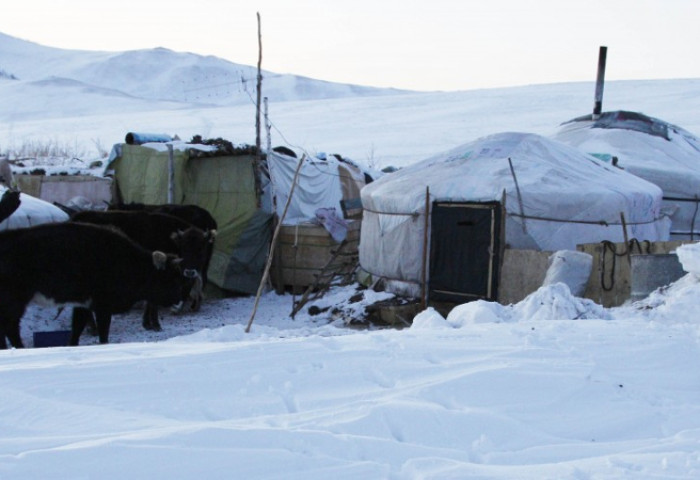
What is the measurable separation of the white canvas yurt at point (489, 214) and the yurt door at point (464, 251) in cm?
1

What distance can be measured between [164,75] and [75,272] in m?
73.2

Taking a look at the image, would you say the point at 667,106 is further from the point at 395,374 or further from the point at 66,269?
the point at 395,374

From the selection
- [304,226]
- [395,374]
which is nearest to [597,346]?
[395,374]

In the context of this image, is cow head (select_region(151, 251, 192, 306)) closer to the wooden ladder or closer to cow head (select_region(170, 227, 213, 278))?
cow head (select_region(170, 227, 213, 278))

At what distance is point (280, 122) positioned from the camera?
4750 cm

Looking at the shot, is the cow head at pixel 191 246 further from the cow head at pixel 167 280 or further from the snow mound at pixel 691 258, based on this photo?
the snow mound at pixel 691 258

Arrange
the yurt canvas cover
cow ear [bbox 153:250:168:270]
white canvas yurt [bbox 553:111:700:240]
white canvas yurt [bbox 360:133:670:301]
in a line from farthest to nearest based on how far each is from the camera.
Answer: white canvas yurt [bbox 553:111:700:240] → the yurt canvas cover → white canvas yurt [bbox 360:133:670:301] → cow ear [bbox 153:250:168:270]

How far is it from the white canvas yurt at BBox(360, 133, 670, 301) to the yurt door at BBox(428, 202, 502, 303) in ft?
0.04

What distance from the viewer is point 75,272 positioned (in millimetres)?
9414

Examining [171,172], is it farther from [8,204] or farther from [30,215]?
[8,204]

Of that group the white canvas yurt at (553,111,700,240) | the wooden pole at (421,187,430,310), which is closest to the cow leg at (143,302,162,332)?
the wooden pole at (421,187,430,310)

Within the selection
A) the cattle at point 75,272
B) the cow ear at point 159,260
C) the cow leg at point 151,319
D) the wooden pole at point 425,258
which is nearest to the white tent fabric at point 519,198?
the wooden pole at point 425,258

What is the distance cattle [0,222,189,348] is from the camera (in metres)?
9.25

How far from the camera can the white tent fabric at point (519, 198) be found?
11789mm
